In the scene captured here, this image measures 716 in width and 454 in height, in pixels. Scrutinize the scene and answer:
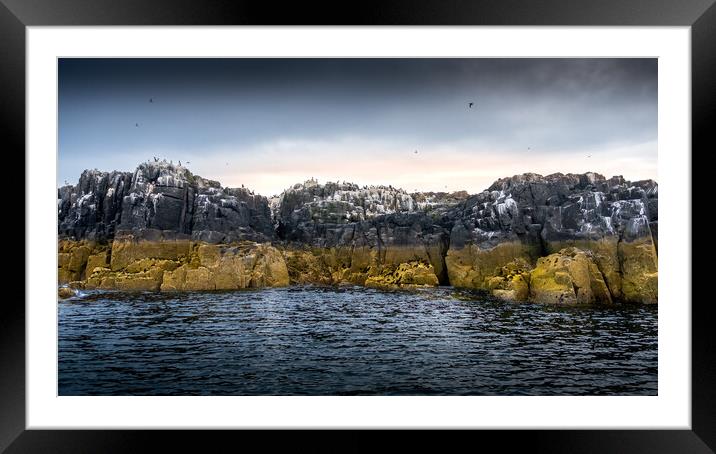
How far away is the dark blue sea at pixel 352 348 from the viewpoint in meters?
8.63

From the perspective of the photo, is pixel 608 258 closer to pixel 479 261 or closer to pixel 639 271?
pixel 639 271

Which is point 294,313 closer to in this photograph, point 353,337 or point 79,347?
point 353,337

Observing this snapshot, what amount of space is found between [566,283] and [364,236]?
18.5 m

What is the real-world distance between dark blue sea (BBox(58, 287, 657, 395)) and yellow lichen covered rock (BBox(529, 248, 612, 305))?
39.9 inches

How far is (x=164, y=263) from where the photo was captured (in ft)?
96.0

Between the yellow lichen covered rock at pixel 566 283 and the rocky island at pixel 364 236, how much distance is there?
0.05 metres

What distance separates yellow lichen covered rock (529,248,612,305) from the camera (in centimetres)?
1969

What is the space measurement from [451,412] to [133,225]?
97.3 ft

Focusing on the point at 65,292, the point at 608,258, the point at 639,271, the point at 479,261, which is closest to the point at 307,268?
the point at 479,261

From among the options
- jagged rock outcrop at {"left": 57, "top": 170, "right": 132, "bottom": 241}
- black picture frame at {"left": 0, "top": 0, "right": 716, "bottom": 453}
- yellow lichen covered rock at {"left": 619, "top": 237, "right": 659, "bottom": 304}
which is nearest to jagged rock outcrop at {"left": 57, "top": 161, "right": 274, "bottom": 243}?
jagged rock outcrop at {"left": 57, "top": 170, "right": 132, "bottom": 241}
